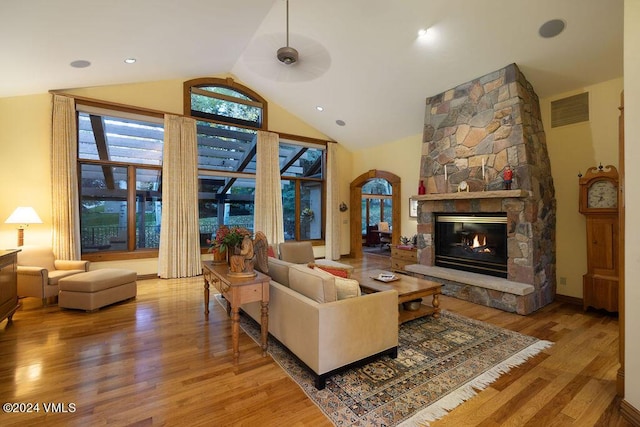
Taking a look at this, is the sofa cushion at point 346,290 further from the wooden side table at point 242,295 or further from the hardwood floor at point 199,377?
the hardwood floor at point 199,377

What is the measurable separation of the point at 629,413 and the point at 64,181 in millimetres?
7354

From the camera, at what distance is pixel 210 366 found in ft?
8.36

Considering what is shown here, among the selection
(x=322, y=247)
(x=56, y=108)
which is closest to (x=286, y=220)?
Answer: (x=322, y=247)

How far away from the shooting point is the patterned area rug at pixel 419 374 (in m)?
1.97

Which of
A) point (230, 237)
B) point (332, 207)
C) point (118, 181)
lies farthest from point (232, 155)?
point (230, 237)

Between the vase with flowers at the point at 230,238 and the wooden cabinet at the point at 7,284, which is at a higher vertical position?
the vase with flowers at the point at 230,238

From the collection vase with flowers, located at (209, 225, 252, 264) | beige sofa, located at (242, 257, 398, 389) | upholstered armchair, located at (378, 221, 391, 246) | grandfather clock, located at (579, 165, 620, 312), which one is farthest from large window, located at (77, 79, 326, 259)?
grandfather clock, located at (579, 165, 620, 312)

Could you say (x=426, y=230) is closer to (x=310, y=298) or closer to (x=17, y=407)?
(x=310, y=298)

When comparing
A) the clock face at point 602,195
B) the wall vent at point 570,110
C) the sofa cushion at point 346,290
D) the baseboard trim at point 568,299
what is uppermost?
the wall vent at point 570,110

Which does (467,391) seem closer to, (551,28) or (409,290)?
(409,290)

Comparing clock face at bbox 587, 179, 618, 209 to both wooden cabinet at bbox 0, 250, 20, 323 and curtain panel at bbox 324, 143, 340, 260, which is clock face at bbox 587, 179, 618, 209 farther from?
wooden cabinet at bbox 0, 250, 20, 323

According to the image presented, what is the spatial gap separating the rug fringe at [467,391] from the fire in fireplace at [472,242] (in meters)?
1.72

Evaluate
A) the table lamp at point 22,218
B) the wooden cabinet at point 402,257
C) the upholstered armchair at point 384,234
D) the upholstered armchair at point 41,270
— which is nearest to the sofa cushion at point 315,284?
the upholstered armchair at point 41,270

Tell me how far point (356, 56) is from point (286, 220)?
4.42m
